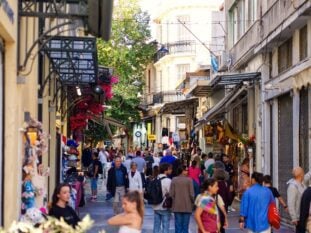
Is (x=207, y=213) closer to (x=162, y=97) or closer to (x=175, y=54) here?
(x=175, y=54)

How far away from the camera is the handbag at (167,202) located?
1581cm

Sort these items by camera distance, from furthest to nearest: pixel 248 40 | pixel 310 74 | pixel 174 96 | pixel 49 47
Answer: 1. pixel 174 96
2. pixel 248 40
3. pixel 310 74
4. pixel 49 47

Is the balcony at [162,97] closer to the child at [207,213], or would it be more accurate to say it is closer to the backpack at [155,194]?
the backpack at [155,194]

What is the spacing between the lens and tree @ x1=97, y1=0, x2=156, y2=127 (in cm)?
5155

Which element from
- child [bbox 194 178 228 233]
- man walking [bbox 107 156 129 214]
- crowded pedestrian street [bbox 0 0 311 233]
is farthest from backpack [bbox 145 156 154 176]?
child [bbox 194 178 228 233]

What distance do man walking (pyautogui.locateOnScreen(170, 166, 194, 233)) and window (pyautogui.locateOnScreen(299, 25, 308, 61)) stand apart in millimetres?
4921

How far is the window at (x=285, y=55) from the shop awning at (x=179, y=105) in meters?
22.2

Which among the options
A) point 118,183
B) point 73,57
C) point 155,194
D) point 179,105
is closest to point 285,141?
point 118,183

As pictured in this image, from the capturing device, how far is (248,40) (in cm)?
2655

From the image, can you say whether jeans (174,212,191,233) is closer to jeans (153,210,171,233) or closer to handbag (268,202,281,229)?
jeans (153,210,171,233)

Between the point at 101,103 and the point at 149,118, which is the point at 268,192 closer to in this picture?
the point at 101,103

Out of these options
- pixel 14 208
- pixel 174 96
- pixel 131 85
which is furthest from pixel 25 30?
pixel 174 96

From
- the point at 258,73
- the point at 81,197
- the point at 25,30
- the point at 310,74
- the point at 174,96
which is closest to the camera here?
the point at 25,30

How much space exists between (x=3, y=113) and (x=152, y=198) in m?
5.67
